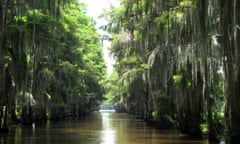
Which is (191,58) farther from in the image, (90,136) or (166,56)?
(90,136)

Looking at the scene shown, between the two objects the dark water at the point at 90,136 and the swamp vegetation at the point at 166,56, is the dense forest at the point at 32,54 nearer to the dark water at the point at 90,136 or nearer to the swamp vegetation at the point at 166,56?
the swamp vegetation at the point at 166,56

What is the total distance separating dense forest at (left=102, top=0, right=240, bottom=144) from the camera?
12.7 metres

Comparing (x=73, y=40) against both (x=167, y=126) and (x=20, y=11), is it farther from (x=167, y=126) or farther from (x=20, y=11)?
(x=20, y=11)

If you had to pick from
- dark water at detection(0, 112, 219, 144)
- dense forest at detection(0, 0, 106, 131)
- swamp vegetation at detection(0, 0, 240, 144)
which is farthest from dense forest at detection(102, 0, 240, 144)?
dense forest at detection(0, 0, 106, 131)

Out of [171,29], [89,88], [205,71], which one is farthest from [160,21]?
[89,88]

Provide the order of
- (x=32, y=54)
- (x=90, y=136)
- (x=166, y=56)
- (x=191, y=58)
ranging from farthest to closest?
(x=32, y=54) → (x=166, y=56) → (x=90, y=136) → (x=191, y=58)

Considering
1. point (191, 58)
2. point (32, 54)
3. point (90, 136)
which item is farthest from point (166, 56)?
point (32, 54)

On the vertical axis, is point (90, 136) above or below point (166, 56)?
below

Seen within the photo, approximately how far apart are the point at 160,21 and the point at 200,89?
3.91m

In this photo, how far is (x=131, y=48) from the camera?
31.7 meters

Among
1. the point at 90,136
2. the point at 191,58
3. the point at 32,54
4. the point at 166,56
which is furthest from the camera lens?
the point at 32,54

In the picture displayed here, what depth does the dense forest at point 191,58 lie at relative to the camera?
41.8 ft

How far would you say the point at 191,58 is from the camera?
665 inches

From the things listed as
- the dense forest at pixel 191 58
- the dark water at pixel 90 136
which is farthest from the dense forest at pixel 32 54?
the dense forest at pixel 191 58
